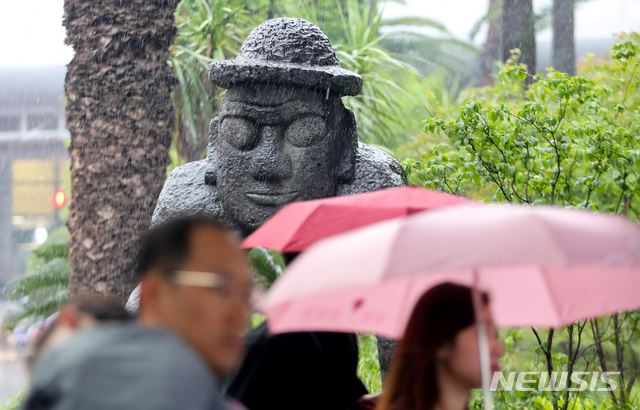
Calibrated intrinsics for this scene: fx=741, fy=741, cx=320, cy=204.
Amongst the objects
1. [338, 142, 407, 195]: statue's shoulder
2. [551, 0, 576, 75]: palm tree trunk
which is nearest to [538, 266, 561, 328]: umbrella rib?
[338, 142, 407, 195]: statue's shoulder

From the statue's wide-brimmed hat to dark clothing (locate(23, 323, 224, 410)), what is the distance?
2.65 meters

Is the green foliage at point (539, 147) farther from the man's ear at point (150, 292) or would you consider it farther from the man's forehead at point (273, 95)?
the man's ear at point (150, 292)

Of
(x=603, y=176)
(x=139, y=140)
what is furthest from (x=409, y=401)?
(x=139, y=140)

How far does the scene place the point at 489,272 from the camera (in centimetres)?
220

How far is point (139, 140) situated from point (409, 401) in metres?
4.30

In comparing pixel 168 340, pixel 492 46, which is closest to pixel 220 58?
pixel 168 340

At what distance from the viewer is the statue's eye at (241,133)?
3711 mm

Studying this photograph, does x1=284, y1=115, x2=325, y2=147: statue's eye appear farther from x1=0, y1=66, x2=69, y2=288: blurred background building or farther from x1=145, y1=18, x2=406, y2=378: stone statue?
x1=0, y1=66, x2=69, y2=288: blurred background building

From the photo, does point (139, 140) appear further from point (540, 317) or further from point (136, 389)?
point (136, 389)

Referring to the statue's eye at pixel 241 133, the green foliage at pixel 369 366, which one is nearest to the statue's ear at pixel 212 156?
the statue's eye at pixel 241 133

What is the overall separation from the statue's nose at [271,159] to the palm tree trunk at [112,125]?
2172 millimetres

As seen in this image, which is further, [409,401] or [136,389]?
[409,401]

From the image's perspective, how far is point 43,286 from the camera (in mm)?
7988

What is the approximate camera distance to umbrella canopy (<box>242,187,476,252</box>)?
2.31m
